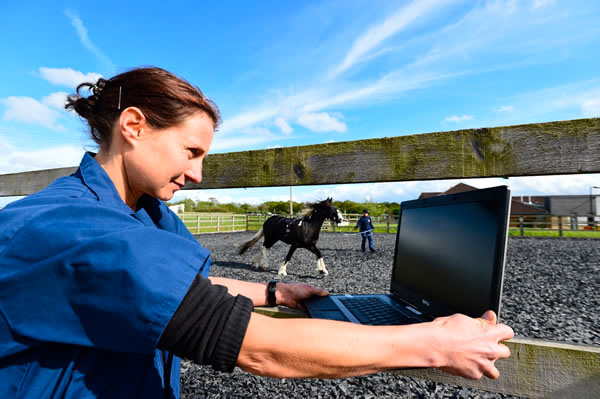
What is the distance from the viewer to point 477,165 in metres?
1.42

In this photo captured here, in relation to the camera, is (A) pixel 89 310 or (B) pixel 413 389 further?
(B) pixel 413 389

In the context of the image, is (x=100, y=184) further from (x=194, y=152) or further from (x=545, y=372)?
(x=545, y=372)

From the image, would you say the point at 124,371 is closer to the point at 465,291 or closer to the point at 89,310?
the point at 89,310

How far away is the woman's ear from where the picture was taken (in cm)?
101

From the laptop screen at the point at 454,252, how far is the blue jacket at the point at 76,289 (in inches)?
33.7

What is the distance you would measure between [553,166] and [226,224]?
2740cm

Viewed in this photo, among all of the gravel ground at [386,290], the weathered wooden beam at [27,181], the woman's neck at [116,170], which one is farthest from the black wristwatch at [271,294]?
the weathered wooden beam at [27,181]

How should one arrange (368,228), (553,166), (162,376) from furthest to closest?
(368,228)
(553,166)
(162,376)

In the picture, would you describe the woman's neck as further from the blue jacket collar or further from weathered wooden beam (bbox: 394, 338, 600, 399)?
weathered wooden beam (bbox: 394, 338, 600, 399)

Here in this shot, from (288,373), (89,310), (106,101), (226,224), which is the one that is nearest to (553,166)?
(288,373)

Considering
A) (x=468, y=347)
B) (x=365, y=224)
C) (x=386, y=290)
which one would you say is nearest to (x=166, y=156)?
(x=468, y=347)

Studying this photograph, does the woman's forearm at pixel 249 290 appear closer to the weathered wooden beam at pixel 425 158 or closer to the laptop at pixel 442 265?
the laptop at pixel 442 265

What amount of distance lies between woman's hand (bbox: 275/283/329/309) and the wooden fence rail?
528mm

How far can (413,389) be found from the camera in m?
2.85
